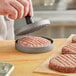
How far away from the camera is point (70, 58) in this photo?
1.19m

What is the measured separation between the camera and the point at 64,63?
1.15 m

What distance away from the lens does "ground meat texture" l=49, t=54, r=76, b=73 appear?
110 centimetres

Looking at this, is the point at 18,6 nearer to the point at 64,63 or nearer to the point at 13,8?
the point at 13,8

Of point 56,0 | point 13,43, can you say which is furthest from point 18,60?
point 56,0

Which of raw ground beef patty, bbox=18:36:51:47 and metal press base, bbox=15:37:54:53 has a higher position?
raw ground beef patty, bbox=18:36:51:47

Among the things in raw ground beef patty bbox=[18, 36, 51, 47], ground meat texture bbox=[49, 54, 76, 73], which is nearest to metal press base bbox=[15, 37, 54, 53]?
A: raw ground beef patty bbox=[18, 36, 51, 47]

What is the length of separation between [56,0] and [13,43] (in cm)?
138

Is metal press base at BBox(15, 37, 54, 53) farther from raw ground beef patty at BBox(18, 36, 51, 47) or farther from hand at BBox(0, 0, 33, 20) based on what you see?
hand at BBox(0, 0, 33, 20)

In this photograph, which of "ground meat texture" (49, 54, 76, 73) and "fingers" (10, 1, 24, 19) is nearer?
"ground meat texture" (49, 54, 76, 73)

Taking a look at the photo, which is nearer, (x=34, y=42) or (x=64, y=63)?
(x=64, y=63)

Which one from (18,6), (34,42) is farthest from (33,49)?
(18,6)

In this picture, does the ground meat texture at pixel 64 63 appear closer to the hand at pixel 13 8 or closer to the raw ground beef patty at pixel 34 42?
the raw ground beef patty at pixel 34 42

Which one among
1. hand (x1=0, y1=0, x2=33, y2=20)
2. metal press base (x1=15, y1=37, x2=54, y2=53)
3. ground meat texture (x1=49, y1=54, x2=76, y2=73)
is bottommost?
ground meat texture (x1=49, y1=54, x2=76, y2=73)

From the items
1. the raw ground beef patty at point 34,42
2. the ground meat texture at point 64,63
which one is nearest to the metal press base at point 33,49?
the raw ground beef patty at point 34,42
